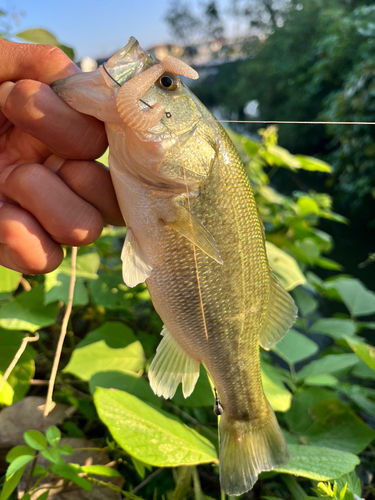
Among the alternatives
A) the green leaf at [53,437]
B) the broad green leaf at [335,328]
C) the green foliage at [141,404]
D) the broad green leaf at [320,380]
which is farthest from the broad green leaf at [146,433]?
the broad green leaf at [335,328]

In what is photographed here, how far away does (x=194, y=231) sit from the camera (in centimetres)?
76

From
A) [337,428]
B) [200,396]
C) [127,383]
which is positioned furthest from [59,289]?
[337,428]

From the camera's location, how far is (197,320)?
2.85ft

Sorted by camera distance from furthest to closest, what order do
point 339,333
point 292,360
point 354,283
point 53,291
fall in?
point 354,283
point 339,333
point 292,360
point 53,291

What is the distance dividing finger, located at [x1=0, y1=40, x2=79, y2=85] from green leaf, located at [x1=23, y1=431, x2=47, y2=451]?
0.90m

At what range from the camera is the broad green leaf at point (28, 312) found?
3.61 ft

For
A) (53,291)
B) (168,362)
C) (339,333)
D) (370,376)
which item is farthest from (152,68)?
(339,333)

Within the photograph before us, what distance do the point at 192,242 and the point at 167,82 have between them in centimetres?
39

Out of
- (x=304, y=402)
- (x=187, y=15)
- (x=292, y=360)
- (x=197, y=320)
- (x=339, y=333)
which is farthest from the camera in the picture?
(x=187, y=15)

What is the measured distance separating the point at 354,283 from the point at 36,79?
2.24 m

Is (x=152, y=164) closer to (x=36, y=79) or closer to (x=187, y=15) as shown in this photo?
(x=36, y=79)

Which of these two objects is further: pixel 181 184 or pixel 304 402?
pixel 304 402

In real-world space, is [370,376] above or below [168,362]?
above

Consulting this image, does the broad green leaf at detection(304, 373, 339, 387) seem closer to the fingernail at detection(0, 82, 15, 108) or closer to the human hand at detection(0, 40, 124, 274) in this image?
the human hand at detection(0, 40, 124, 274)
